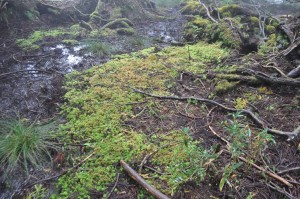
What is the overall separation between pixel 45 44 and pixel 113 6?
4.61m

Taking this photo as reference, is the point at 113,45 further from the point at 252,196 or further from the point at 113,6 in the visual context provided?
the point at 252,196

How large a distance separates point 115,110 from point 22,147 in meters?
1.54

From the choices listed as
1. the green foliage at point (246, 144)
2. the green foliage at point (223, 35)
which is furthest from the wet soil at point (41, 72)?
the green foliage at point (246, 144)

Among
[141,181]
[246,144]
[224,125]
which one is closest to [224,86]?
[224,125]

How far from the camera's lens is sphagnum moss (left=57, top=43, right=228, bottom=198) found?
9.53ft

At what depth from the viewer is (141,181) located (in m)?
2.71

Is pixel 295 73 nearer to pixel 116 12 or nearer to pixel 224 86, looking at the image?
pixel 224 86

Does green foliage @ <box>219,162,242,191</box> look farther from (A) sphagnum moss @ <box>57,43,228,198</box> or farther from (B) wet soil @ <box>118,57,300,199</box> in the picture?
(A) sphagnum moss @ <box>57,43,228,198</box>

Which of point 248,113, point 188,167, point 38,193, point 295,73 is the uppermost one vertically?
point 295,73

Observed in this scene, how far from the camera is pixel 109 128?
3709 mm

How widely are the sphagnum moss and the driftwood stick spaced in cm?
12

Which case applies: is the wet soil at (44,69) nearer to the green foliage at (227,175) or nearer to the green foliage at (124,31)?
the green foliage at (124,31)

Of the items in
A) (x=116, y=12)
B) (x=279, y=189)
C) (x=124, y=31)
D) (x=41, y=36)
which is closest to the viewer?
(x=279, y=189)

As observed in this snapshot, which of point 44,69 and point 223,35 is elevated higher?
point 223,35
